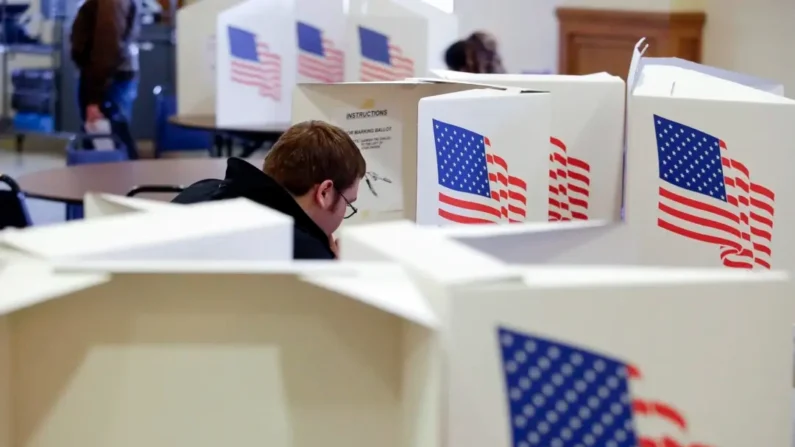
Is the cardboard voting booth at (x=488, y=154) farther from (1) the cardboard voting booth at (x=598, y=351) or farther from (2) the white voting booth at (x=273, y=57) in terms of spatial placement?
(2) the white voting booth at (x=273, y=57)

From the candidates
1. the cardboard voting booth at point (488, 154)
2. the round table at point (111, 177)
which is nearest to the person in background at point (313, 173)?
the cardboard voting booth at point (488, 154)

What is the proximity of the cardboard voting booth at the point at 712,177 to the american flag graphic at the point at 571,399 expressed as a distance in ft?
2.90

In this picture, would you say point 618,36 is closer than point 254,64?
No

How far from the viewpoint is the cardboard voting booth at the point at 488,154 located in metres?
1.88

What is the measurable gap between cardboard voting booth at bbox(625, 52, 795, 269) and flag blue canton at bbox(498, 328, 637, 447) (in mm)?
895

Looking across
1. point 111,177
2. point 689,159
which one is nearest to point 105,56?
point 111,177

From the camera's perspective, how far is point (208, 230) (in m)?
1.01

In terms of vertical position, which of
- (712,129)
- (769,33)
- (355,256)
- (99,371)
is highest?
(769,33)

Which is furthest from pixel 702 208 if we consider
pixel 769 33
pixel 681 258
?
pixel 769 33

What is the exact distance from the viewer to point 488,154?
189cm

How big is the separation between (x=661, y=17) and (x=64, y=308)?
191 inches

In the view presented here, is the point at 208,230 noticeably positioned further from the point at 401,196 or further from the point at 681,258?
the point at 401,196

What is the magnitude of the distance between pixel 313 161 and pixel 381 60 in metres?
2.60

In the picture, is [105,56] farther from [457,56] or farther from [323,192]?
[323,192]
